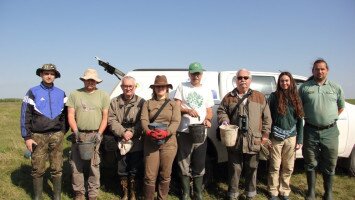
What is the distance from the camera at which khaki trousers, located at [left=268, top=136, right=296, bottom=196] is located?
4.42 metres

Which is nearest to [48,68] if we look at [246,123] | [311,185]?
[246,123]

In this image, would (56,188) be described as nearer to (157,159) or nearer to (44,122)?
(44,122)

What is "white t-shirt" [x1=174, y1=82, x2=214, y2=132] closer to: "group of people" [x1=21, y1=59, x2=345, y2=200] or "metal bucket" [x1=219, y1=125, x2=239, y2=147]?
"group of people" [x1=21, y1=59, x2=345, y2=200]

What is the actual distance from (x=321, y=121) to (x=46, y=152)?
13.7 ft

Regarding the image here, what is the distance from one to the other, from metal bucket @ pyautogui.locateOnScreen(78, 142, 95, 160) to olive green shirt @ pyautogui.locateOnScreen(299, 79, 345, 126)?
10.7 feet

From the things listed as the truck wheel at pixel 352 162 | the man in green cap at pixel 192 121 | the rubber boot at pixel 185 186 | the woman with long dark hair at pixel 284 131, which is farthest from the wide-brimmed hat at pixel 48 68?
the truck wheel at pixel 352 162

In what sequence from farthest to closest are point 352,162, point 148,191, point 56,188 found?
point 352,162 → point 56,188 → point 148,191

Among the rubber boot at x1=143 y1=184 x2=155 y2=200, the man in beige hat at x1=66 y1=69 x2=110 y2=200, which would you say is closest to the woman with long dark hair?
the rubber boot at x1=143 y1=184 x2=155 y2=200

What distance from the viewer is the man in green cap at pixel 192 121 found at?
4.24 meters

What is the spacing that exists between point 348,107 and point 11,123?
Result: 12455 millimetres

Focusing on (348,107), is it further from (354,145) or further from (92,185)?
(92,185)

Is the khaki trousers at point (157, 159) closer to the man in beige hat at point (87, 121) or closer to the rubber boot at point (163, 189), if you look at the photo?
the rubber boot at point (163, 189)

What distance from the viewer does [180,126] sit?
4.33 meters

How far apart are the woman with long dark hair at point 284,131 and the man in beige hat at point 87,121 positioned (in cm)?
257
